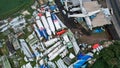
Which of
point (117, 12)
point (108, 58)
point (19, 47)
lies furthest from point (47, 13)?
point (108, 58)

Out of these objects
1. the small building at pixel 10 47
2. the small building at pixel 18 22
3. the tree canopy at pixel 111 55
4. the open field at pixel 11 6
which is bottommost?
the tree canopy at pixel 111 55

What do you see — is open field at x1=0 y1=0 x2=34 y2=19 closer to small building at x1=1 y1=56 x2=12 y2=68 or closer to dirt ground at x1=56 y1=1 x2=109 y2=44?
dirt ground at x1=56 y1=1 x2=109 y2=44

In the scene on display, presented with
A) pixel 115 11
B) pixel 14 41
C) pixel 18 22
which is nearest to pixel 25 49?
pixel 14 41

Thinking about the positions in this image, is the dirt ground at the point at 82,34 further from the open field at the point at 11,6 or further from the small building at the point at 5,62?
the small building at the point at 5,62

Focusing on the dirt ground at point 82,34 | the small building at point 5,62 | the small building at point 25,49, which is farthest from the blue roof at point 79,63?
the small building at point 5,62

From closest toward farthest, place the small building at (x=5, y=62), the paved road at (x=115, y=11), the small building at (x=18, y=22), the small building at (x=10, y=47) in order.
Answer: the small building at (x=5, y=62), the small building at (x=10, y=47), the paved road at (x=115, y=11), the small building at (x=18, y=22)

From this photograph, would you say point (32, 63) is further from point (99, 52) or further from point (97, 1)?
point (97, 1)

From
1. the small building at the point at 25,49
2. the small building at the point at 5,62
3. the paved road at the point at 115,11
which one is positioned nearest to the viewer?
the small building at the point at 5,62

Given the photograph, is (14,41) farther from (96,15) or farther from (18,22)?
(96,15)

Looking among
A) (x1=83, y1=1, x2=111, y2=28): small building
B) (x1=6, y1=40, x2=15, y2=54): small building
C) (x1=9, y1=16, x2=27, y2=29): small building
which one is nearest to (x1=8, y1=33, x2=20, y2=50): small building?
(x1=6, y1=40, x2=15, y2=54): small building
